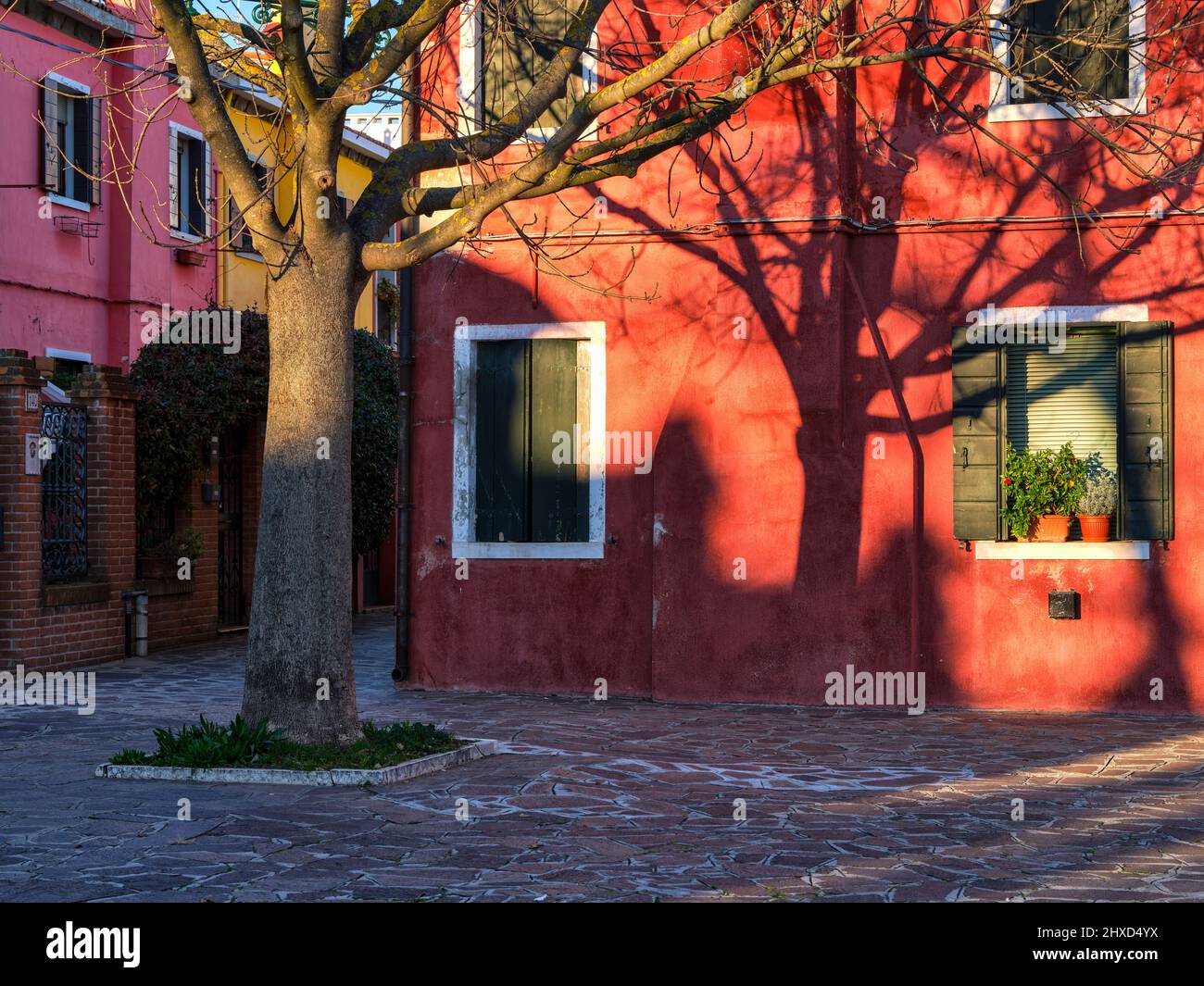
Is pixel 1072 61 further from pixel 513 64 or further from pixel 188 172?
pixel 188 172

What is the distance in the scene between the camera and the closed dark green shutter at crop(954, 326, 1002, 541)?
41.3 ft

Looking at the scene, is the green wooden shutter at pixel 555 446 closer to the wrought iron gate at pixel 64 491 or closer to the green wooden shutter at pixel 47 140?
the wrought iron gate at pixel 64 491

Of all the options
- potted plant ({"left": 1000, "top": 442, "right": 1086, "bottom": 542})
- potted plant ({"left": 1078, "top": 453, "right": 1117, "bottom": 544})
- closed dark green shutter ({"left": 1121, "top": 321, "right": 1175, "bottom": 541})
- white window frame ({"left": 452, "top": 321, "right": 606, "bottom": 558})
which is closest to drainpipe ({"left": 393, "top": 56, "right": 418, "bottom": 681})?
white window frame ({"left": 452, "top": 321, "right": 606, "bottom": 558})

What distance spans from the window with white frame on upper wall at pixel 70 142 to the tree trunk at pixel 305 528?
12303 mm

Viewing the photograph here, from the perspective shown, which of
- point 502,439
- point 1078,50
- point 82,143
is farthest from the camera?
point 82,143

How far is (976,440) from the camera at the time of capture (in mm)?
12602

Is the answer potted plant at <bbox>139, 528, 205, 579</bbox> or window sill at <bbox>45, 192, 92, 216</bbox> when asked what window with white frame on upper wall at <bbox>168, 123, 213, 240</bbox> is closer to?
window sill at <bbox>45, 192, 92, 216</bbox>

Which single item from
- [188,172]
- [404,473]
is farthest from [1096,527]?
[188,172]

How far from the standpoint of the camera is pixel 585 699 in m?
13.1

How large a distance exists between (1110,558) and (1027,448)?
43.3 inches

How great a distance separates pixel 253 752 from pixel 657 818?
2.47 metres

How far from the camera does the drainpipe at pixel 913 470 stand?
12.6 metres
